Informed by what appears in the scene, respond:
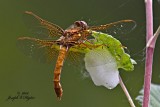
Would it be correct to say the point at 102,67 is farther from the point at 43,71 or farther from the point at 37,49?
the point at 43,71

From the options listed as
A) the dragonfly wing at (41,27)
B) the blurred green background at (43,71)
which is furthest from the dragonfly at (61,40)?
the blurred green background at (43,71)

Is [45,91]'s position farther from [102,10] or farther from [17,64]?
[102,10]

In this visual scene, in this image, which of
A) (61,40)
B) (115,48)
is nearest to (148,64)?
(115,48)

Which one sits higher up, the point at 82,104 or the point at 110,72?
the point at 110,72

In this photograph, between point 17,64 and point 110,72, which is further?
point 17,64

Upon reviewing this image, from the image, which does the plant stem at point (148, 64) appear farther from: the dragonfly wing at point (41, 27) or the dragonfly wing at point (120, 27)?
the dragonfly wing at point (41, 27)

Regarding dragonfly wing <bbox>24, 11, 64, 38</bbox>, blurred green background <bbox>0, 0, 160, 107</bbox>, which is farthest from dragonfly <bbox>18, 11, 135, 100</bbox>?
blurred green background <bbox>0, 0, 160, 107</bbox>

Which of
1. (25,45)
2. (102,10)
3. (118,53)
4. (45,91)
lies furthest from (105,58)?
(45,91)
